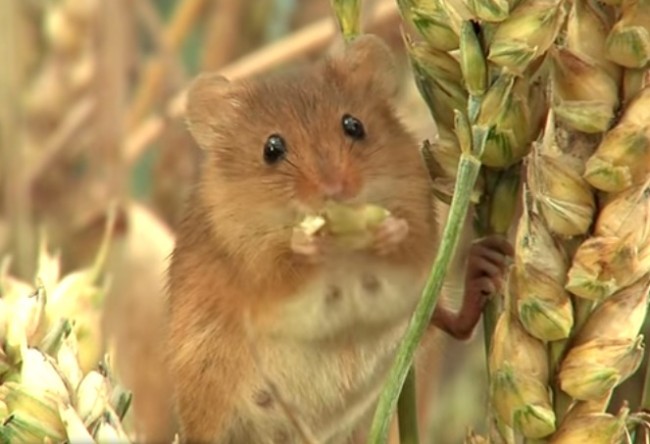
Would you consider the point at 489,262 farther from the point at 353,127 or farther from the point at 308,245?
the point at 353,127

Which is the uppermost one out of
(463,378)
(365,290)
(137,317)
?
(365,290)

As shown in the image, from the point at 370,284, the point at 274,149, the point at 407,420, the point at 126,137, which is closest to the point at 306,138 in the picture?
the point at 274,149

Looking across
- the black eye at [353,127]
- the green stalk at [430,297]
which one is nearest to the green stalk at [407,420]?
the green stalk at [430,297]

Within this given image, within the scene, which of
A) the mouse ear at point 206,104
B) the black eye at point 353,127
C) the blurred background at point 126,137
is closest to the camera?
the black eye at point 353,127

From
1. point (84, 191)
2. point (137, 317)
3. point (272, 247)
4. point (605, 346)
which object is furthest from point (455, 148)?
point (84, 191)

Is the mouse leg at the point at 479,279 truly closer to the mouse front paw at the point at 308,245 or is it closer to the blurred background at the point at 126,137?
the mouse front paw at the point at 308,245

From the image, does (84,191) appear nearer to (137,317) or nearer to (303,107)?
(137,317)

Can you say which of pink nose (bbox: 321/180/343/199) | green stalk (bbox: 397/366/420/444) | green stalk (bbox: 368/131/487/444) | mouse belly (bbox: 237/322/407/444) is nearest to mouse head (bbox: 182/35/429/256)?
pink nose (bbox: 321/180/343/199)
